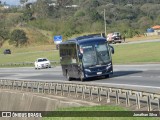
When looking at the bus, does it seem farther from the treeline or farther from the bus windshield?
the treeline

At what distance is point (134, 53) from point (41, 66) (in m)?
12.4

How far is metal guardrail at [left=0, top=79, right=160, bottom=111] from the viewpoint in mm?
18492

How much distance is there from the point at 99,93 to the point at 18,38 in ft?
384

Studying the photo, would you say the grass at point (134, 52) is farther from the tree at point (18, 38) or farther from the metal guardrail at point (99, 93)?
the tree at point (18, 38)

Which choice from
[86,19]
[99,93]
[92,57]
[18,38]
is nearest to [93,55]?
[92,57]

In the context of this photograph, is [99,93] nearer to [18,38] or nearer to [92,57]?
[92,57]

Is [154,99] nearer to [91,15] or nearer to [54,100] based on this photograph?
[54,100]

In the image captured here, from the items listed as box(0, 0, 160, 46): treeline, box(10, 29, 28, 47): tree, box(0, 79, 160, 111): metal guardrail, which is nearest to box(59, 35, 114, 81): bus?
box(0, 79, 160, 111): metal guardrail

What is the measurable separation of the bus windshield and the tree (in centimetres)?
10146

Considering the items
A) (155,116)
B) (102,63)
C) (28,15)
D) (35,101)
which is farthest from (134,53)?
(28,15)

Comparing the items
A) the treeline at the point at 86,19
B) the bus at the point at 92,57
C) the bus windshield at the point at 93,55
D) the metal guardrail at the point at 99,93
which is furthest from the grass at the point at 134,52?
the treeline at the point at 86,19

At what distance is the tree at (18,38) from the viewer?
13755cm

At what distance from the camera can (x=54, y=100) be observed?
23656 millimetres

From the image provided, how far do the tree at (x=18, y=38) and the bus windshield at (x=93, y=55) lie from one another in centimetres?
10146
